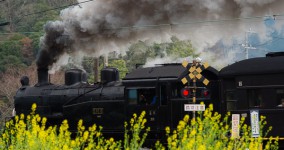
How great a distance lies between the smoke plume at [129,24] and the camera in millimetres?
25891

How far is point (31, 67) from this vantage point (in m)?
73.3

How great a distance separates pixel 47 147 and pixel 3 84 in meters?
54.8

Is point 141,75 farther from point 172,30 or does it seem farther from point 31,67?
point 31,67

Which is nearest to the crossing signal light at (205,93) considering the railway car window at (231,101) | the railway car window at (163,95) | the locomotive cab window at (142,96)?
the railway car window at (231,101)

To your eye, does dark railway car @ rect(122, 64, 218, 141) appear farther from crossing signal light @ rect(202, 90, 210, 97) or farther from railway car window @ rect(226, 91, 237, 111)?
railway car window @ rect(226, 91, 237, 111)

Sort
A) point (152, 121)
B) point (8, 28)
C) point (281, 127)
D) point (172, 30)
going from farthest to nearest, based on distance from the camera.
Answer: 1. point (8, 28)
2. point (172, 30)
3. point (152, 121)
4. point (281, 127)

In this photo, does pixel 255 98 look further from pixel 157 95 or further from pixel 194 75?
pixel 157 95

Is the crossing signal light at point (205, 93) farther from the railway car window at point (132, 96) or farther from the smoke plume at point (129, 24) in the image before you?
the smoke plume at point (129, 24)

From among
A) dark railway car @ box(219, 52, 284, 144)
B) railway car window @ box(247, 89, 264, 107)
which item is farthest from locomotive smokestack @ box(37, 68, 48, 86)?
railway car window @ box(247, 89, 264, 107)

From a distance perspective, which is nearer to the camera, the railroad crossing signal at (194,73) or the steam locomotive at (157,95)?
the steam locomotive at (157,95)

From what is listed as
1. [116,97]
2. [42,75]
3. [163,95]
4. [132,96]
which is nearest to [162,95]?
[163,95]

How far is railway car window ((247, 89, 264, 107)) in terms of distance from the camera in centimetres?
2173

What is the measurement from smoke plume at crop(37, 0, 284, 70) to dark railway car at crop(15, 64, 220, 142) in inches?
79.0

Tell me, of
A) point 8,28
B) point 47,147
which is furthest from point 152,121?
point 8,28
